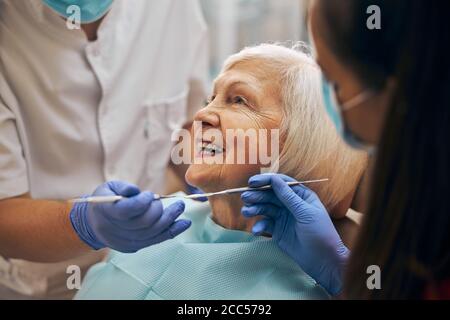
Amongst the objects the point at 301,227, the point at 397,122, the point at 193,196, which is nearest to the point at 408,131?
the point at 397,122

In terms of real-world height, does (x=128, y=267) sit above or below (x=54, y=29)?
below

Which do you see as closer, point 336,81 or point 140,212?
point 336,81

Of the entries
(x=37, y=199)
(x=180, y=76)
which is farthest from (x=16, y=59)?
(x=180, y=76)

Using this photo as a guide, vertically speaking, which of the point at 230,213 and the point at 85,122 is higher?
the point at 85,122

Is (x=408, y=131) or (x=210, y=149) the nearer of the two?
(x=408, y=131)

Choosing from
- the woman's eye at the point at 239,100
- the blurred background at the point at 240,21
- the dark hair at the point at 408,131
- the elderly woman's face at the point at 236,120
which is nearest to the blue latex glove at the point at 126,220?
the elderly woman's face at the point at 236,120

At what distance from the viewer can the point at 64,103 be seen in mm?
1184

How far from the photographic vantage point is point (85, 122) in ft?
3.98

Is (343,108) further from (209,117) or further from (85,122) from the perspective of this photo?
(85,122)

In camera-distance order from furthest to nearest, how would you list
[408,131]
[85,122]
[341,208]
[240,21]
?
[240,21], [85,122], [341,208], [408,131]

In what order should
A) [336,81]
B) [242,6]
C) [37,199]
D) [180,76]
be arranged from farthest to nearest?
[242,6], [180,76], [37,199], [336,81]

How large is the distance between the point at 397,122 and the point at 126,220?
452mm

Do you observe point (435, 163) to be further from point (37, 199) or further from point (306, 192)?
point (37, 199)

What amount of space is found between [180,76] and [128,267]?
1.82 feet
